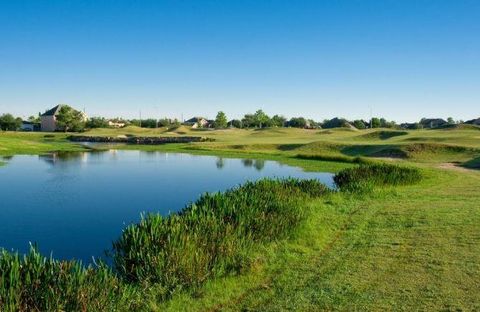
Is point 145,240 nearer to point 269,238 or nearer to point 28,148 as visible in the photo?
point 269,238

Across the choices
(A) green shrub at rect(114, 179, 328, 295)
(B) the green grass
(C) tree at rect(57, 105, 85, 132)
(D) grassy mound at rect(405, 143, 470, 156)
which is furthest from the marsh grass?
(C) tree at rect(57, 105, 85, 132)

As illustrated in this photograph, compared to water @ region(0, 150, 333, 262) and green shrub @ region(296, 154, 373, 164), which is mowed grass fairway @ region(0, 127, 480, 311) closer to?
water @ region(0, 150, 333, 262)

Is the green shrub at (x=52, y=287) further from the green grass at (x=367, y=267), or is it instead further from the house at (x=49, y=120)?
the house at (x=49, y=120)

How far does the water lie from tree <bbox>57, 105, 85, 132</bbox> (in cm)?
8165

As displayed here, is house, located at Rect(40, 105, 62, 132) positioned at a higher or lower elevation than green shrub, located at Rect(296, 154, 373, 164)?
higher

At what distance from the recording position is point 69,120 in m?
127

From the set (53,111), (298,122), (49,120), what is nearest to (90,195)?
(49,120)

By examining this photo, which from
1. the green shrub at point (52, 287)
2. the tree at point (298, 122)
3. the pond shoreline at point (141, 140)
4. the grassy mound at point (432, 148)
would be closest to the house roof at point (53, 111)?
the pond shoreline at point (141, 140)

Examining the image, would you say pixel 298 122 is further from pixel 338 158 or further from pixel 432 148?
pixel 338 158

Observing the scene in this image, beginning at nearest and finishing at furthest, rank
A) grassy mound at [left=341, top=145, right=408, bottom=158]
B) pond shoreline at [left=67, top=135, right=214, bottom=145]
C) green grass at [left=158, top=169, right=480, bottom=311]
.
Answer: green grass at [left=158, top=169, right=480, bottom=311] → grassy mound at [left=341, top=145, right=408, bottom=158] → pond shoreline at [left=67, top=135, right=214, bottom=145]

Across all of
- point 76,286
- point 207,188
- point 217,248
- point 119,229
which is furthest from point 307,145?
point 76,286

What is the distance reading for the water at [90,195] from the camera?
17312mm

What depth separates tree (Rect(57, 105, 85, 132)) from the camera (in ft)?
412

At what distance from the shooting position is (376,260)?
44.9 feet
